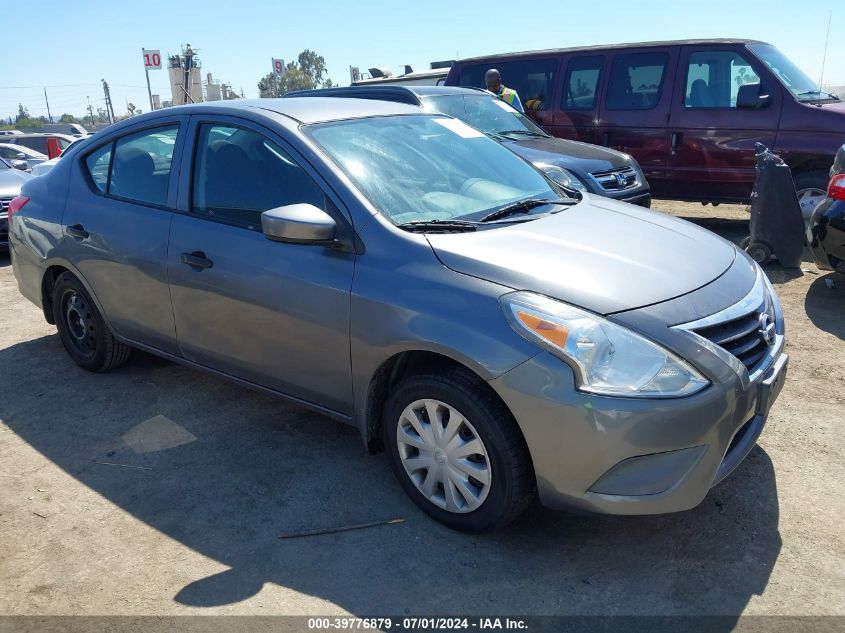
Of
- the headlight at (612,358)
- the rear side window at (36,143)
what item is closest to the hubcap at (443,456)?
the headlight at (612,358)

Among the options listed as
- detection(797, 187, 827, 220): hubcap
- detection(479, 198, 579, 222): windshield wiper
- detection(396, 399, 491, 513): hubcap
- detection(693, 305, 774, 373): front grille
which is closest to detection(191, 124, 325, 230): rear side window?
detection(479, 198, 579, 222): windshield wiper

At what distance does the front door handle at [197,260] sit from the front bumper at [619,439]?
5.58 feet

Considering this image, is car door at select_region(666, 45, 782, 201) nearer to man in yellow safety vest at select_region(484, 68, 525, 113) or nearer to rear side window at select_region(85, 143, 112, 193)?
man in yellow safety vest at select_region(484, 68, 525, 113)

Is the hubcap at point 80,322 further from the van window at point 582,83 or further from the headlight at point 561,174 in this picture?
the van window at point 582,83

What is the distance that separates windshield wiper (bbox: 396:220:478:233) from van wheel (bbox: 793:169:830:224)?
5.79 meters

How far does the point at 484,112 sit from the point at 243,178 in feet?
17.6

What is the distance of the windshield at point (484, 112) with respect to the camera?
8211 millimetres

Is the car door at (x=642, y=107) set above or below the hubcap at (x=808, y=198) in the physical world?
above

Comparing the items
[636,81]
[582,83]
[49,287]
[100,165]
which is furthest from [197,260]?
→ [582,83]

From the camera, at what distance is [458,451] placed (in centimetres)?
291

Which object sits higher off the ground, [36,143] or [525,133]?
[525,133]

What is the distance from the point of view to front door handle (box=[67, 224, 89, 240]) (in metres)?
4.36

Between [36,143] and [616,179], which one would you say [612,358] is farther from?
Result: [36,143]

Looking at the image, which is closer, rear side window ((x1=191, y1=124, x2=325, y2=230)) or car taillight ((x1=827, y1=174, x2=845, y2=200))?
rear side window ((x1=191, y1=124, x2=325, y2=230))
